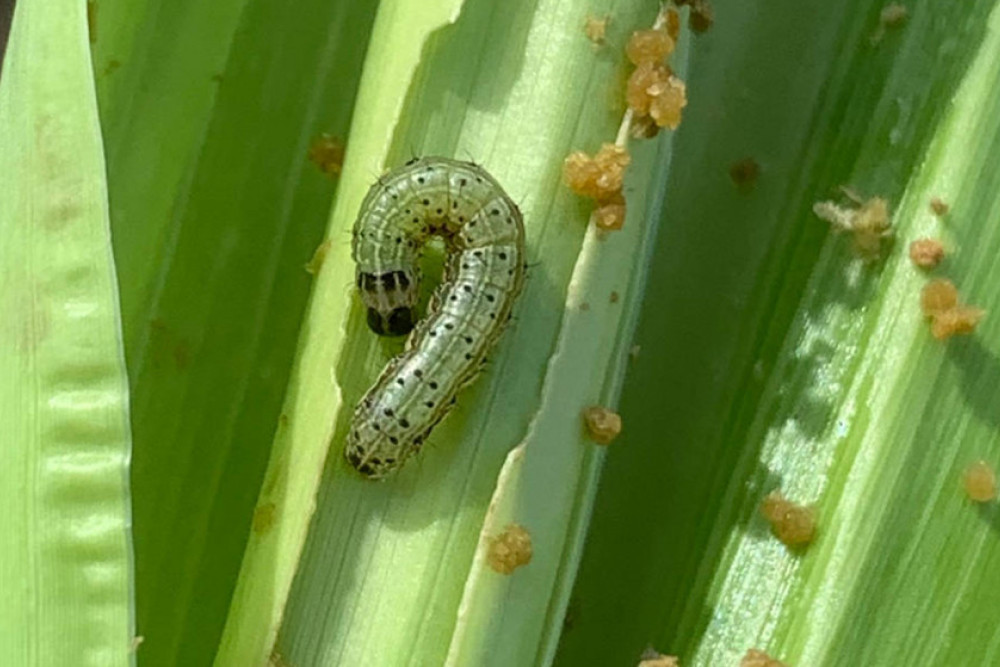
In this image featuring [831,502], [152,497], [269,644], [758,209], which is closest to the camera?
[269,644]

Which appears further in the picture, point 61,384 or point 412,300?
point 412,300

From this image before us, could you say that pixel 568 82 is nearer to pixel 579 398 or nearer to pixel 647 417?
pixel 579 398

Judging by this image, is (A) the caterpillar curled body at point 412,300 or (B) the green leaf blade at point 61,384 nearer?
(B) the green leaf blade at point 61,384

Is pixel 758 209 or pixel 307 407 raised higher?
pixel 758 209

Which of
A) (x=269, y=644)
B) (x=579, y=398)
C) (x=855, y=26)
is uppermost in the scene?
(x=855, y=26)

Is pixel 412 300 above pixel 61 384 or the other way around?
above

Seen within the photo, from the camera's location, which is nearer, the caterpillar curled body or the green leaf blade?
the green leaf blade

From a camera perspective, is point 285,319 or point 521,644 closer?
point 521,644

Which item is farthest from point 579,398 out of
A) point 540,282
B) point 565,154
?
point 565,154
